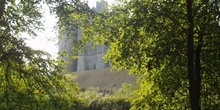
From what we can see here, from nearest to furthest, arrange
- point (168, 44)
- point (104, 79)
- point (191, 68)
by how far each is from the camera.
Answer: point (191, 68)
point (168, 44)
point (104, 79)

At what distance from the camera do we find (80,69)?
77.6 m

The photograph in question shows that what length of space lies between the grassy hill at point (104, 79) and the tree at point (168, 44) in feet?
119

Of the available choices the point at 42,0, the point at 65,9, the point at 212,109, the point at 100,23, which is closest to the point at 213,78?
the point at 212,109

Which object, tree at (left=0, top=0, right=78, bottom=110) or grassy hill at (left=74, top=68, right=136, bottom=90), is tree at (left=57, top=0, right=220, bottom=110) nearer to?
tree at (left=0, top=0, right=78, bottom=110)

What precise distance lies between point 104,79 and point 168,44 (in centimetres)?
4968

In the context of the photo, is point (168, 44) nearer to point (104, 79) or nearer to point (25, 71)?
point (25, 71)

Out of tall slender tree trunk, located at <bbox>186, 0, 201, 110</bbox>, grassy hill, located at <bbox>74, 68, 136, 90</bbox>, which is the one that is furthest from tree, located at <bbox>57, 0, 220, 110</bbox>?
grassy hill, located at <bbox>74, 68, 136, 90</bbox>

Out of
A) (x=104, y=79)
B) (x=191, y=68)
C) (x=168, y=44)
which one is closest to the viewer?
(x=191, y=68)

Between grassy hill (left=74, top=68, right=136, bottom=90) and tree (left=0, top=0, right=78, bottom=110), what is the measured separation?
37036 millimetres

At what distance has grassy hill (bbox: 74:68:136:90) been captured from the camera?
53625 millimetres

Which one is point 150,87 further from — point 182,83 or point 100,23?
point 100,23

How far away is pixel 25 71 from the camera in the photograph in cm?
1190

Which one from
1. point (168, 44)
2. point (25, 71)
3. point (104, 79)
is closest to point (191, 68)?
point (168, 44)

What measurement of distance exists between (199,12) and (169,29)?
1.20 m
